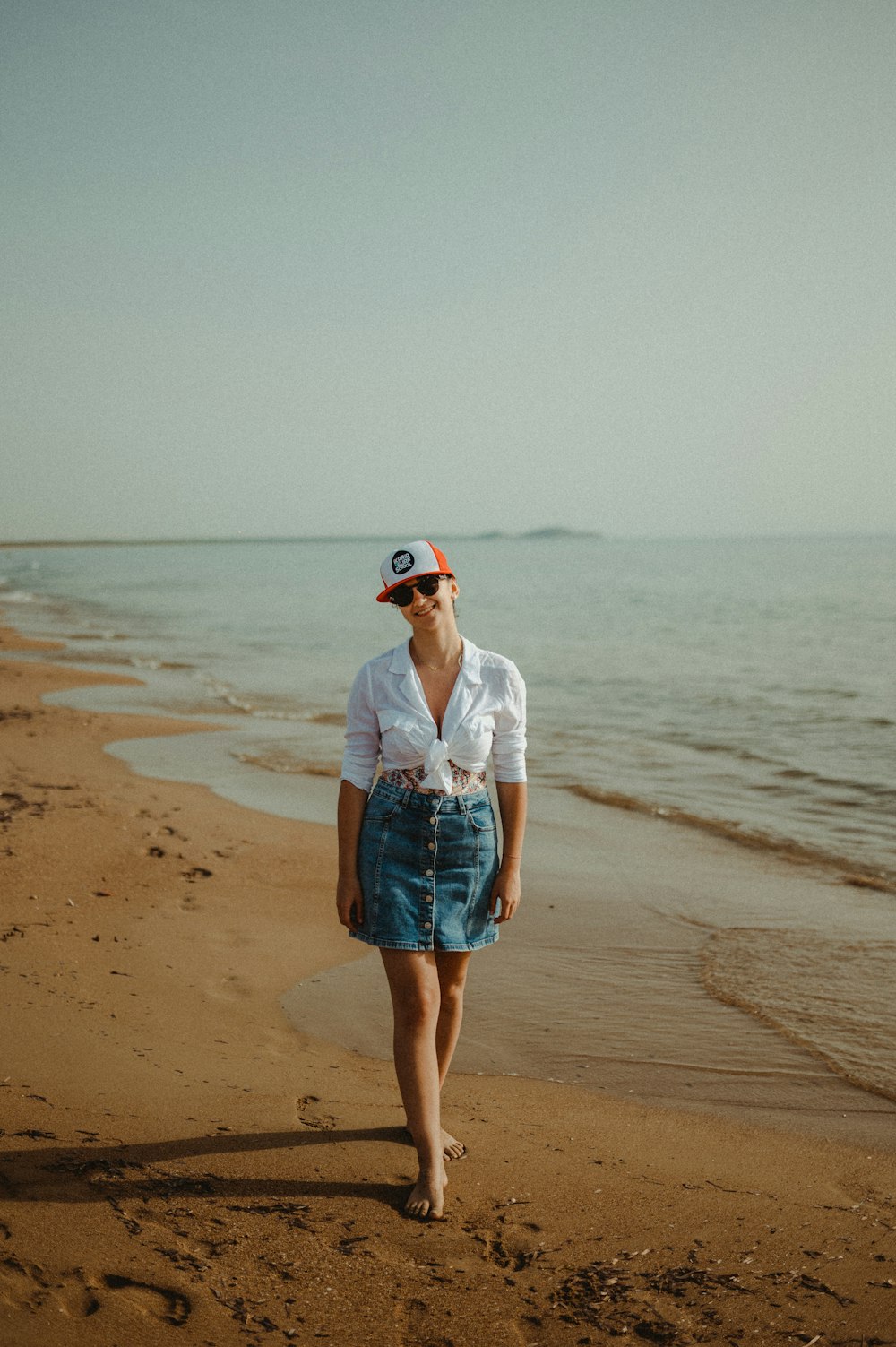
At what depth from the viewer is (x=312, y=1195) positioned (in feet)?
10.2

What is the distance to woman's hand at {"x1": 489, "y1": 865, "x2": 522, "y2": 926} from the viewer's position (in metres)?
3.31

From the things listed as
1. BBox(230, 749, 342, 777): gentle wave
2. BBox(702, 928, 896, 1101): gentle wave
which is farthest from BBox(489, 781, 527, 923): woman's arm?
BBox(230, 749, 342, 777): gentle wave

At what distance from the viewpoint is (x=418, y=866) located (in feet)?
10.4

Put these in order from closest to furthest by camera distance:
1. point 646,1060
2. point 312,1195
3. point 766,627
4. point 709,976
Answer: point 312,1195 < point 646,1060 < point 709,976 < point 766,627

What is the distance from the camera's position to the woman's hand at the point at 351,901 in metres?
3.20

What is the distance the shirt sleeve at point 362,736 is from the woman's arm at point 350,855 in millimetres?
38

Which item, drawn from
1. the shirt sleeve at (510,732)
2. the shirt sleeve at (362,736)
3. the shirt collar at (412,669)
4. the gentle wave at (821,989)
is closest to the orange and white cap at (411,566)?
the shirt collar at (412,669)

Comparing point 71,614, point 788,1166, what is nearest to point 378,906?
point 788,1166

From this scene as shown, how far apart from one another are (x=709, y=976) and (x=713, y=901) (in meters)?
1.33

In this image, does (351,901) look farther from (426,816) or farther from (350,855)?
(426,816)

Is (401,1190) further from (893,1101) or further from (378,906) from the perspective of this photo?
(893,1101)

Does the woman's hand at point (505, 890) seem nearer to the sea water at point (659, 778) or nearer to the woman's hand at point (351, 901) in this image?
the woman's hand at point (351, 901)

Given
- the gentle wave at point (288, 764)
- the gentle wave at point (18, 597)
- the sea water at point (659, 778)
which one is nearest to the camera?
the sea water at point (659, 778)

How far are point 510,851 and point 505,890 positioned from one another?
13 centimetres
